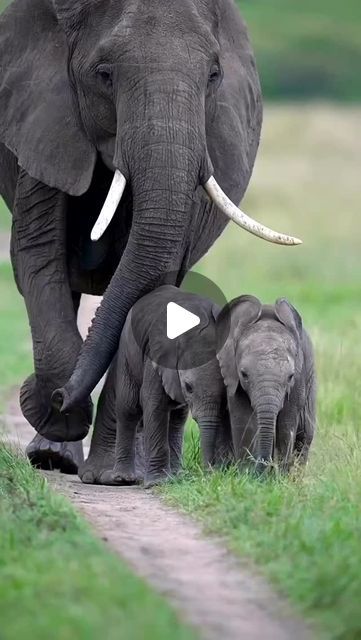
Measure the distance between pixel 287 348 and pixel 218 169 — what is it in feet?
4.80

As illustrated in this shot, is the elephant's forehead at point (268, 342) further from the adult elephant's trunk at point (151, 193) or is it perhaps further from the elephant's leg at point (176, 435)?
the elephant's leg at point (176, 435)

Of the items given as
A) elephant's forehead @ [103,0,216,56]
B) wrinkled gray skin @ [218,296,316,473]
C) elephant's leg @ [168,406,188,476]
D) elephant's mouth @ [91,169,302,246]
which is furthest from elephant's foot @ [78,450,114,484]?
elephant's forehead @ [103,0,216,56]

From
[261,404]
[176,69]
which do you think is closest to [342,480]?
[261,404]

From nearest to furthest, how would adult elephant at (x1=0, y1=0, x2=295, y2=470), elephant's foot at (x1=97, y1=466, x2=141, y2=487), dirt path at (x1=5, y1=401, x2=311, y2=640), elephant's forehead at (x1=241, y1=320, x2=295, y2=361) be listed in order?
dirt path at (x1=5, y1=401, x2=311, y2=640)
elephant's forehead at (x1=241, y1=320, x2=295, y2=361)
adult elephant at (x1=0, y1=0, x2=295, y2=470)
elephant's foot at (x1=97, y1=466, x2=141, y2=487)

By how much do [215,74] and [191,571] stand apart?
11.5 feet

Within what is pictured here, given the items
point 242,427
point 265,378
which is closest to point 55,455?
point 242,427

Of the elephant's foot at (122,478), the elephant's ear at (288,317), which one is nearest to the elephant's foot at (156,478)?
the elephant's foot at (122,478)

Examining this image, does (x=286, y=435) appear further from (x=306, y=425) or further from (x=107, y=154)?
(x=107, y=154)

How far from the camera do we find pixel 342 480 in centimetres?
766

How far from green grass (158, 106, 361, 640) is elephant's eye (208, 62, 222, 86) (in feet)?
6.24

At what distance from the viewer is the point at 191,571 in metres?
6.34

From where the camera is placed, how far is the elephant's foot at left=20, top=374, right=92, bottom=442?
9.53 metres

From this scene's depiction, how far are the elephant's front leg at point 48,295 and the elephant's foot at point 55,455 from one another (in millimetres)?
379

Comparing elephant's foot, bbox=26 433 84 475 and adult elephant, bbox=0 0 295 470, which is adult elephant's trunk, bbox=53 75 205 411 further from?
elephant's foot, bbox=26 433 84 475
